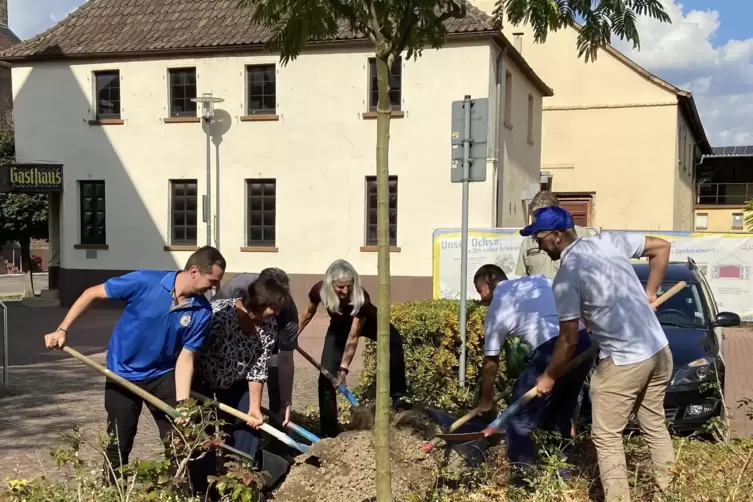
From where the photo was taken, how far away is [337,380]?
5.57 metres

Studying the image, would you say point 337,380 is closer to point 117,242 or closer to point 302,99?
point 302,99

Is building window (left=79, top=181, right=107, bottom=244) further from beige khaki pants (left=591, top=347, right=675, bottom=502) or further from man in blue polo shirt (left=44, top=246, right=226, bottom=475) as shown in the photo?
beige khaki pants (left=591, top=347, right=675, bottom=502)

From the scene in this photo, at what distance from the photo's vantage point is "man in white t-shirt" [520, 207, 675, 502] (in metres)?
3.67

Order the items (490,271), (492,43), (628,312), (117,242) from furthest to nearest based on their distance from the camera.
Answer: (117,242) < (492,43) < (490,271) < (628,312)

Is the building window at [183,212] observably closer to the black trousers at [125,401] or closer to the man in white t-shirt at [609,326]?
the black trousers at [125,401]

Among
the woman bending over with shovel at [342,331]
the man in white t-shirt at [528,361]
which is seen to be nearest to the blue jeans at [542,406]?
the man in white t-shirt at [528,361]

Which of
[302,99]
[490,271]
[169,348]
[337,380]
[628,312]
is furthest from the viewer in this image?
[302,99]

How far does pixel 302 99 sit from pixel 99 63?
555 cm

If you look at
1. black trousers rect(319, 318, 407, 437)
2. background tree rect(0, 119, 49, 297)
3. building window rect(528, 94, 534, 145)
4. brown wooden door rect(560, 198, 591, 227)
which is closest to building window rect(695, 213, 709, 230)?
brown wooden door rect(560, 198, 591, 227)

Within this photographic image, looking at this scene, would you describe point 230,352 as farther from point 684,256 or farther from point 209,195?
point 209,195

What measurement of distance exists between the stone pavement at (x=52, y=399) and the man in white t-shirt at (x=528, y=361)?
2397 millimetres

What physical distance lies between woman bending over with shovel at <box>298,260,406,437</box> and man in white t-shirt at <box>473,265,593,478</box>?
124 centimetres

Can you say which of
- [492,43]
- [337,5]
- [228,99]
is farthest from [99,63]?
[337,5]

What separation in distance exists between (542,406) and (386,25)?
246 centimetres
